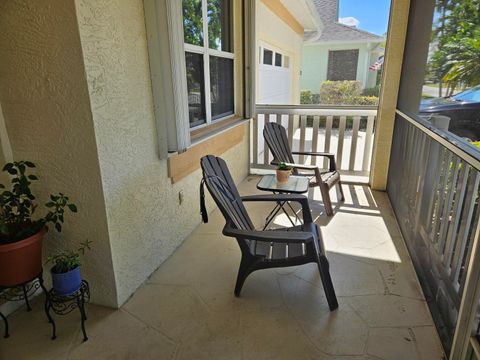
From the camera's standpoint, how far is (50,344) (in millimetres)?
1715

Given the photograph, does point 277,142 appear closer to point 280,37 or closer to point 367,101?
point 280,37

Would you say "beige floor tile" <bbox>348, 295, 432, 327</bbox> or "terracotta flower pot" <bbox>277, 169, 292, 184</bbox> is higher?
"terracotta flower pot" <bbox>277, 169, 292, 184</bbox>

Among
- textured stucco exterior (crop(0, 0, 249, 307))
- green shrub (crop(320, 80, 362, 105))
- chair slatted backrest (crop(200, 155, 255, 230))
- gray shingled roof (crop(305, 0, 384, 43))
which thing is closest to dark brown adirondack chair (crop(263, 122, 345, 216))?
chair slatted backrest (crop(200, 155, 255, 230))

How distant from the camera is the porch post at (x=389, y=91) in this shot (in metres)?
3.39

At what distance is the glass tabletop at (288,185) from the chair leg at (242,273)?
75cm

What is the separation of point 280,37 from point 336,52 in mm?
3453

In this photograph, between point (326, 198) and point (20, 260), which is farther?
point (326, 198)

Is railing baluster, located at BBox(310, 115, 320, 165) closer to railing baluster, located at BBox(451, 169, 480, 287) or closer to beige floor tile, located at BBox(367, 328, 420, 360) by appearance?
railing baluster, located at BBox(451, 169, 480, 287)

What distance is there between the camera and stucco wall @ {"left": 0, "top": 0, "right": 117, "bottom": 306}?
1576 millimetres

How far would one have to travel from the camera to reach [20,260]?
1631 millimetres

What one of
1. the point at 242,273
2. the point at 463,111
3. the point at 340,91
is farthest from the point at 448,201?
the point at 340,91

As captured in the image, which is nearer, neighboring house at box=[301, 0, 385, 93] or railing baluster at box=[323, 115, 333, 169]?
railing baluster at box=[323, 115, 333, 169]

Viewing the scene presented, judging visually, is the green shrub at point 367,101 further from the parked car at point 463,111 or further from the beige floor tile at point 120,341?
the beige floor tile at point 120,341

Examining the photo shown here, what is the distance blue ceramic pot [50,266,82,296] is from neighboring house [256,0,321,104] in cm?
384
